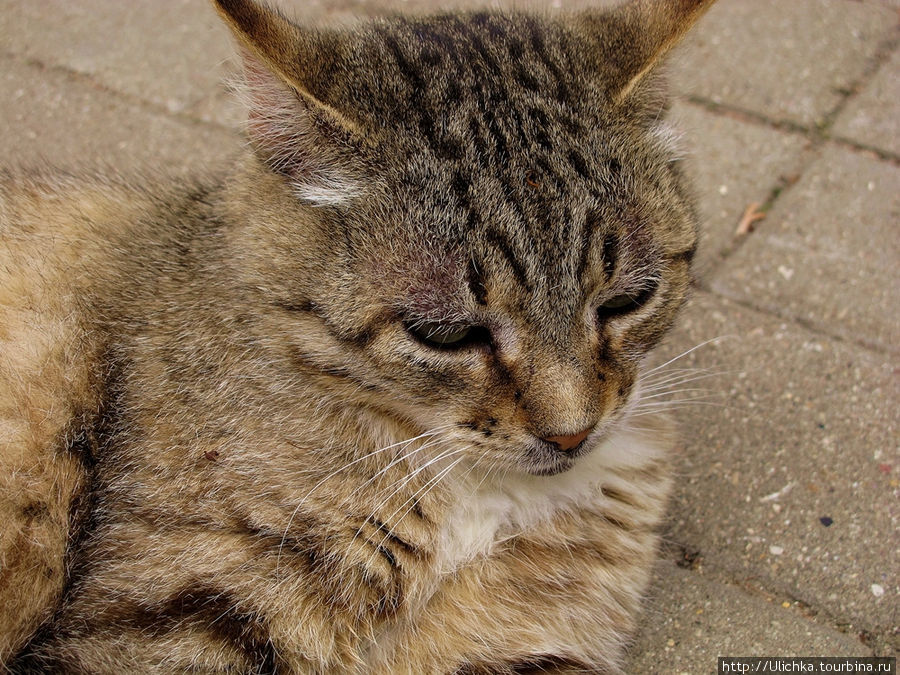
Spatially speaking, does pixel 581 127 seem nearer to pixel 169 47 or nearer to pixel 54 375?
pixel 54 375

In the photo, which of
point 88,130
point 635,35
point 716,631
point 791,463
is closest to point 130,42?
point 88,130

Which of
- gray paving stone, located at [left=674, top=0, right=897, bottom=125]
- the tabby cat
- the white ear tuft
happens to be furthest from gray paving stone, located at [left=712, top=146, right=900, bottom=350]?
the white ear tuft

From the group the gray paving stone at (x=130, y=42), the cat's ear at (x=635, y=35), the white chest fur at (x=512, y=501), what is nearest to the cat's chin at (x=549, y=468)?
the white chest fur at (x=512, y=501)

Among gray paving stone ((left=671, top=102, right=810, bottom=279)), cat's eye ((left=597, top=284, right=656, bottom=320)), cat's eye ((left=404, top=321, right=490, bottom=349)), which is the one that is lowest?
gray paving stone ((left=671, top=102, right=810, bottom=279))

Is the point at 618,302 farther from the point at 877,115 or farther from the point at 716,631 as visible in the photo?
the point at 877,115

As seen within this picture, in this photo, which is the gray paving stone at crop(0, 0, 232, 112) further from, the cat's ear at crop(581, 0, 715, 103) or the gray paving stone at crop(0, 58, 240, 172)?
the cat's ear at crop(581, 0, 715, 103)
